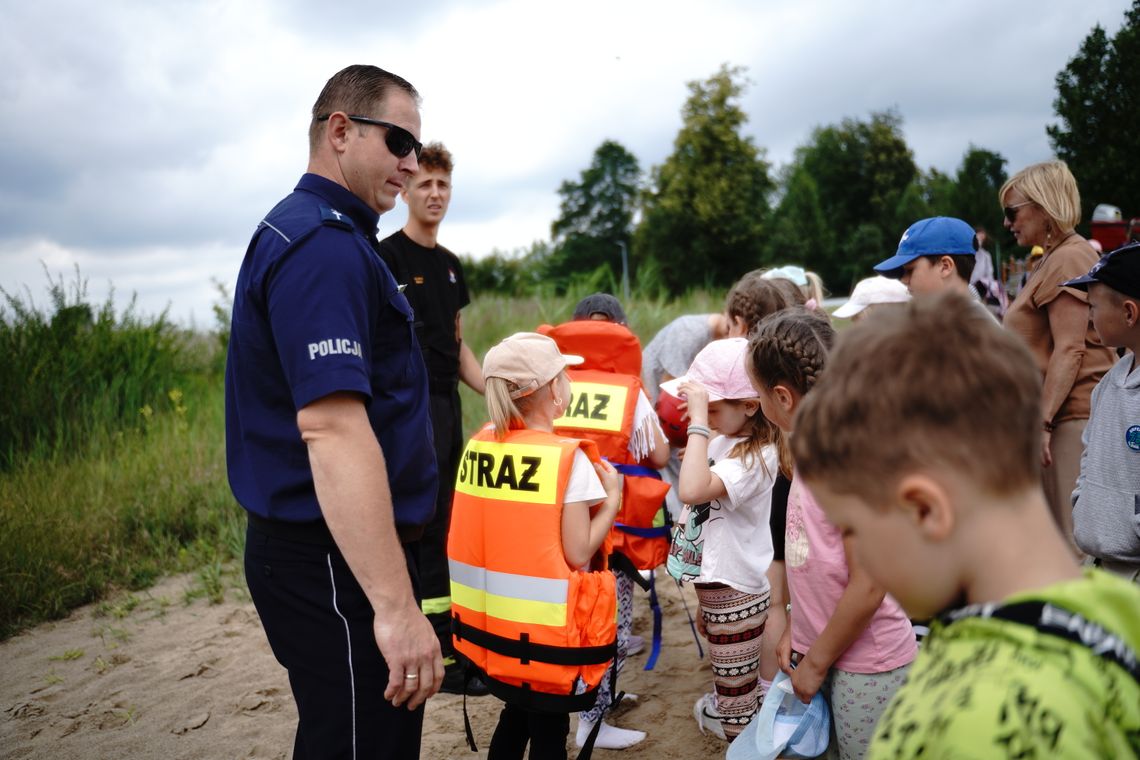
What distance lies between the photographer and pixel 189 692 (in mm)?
4762

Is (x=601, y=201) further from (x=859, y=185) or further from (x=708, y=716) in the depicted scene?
(x=708, y=716)

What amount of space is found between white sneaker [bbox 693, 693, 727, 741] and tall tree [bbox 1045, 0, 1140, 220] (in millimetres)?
28472

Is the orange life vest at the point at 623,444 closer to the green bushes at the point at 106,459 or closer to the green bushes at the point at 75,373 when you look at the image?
the green bushes at the point at 106,459

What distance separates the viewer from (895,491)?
109cm

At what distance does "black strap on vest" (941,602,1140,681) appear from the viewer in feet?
3.30

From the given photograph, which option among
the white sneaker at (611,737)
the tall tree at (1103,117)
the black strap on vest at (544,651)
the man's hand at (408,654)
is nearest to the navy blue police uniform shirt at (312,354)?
the man's hand at (408,654)

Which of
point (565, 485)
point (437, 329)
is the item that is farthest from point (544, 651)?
point (437, 329)

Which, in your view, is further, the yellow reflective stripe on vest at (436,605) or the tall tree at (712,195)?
the tall tree at (712,195)

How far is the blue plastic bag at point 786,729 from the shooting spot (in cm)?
231

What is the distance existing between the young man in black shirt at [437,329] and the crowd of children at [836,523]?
0.77m

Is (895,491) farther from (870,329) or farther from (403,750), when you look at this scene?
(403,750)

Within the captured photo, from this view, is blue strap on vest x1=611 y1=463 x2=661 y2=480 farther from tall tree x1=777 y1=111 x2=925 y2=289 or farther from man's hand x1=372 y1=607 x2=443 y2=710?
tall tree x1=777 y1=111 x2=925 y2=289

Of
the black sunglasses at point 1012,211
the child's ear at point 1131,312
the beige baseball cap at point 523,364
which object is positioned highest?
the black sunglasses at point 1012,211

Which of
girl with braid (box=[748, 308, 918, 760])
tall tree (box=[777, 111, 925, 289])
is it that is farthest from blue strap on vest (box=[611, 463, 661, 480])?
tall tree (box=[777, 111, 925, 289])
